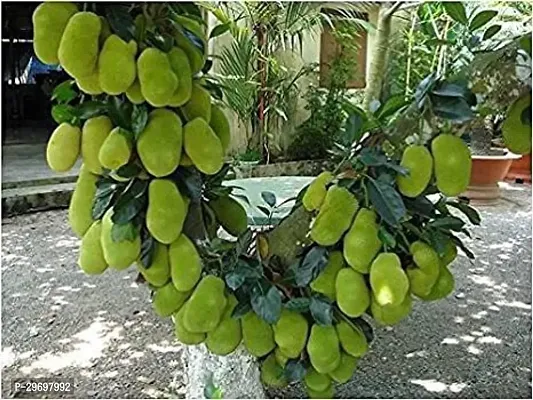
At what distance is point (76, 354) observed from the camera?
2357mm

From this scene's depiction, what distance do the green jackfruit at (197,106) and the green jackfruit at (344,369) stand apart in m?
0.49

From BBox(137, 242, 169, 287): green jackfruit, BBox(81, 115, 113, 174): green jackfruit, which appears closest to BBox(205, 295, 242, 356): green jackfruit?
BBox(137, 242, 169, 287): green jackfruit

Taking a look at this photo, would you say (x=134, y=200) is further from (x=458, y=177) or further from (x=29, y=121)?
(x=29, y=121)

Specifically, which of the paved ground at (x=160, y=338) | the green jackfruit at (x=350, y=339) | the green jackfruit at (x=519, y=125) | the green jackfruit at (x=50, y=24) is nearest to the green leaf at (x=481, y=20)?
the green jackfruit at (x=519, y=125)

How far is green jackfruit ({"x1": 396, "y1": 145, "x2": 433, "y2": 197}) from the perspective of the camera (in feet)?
3.28

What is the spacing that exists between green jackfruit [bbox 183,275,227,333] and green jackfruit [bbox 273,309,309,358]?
4.5 inches

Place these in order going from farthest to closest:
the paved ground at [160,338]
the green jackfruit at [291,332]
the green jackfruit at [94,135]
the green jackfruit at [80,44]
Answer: the paved ground at [160,338]
the green jackfruit at [291,332]
the green jackfruit at [94,135]
the green jackfruit at [80,44]

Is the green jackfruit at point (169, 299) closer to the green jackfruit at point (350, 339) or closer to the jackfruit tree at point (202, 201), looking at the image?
the jackfruit tree at point (202, 201)

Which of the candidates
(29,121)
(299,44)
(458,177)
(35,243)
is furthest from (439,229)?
(29,121)

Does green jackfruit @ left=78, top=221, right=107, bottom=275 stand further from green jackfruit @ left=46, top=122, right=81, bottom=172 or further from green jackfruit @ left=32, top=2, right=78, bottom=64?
green jackfruit @ left=32, top=2, right=78, bottom=64

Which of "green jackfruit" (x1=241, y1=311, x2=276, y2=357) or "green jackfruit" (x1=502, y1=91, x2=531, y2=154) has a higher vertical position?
"green jackfruit" (x1=502, y1=91, x2=531, y2=154)

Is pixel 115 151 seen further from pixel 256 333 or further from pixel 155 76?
pixel 256 333

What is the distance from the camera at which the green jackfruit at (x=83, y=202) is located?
1047 mm

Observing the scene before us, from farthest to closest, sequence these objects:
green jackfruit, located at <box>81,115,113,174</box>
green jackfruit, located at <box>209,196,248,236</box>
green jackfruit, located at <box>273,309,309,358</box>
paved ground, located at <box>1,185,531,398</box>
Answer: paved ground, located at <box>1,185,531,398</box> < green jackfruit, located at <box>209,196,248,236</box> < green jackfruit, located at <box>273,309,309,358</box> < green jackfruit, located at <box>81,115,113,174</box>
